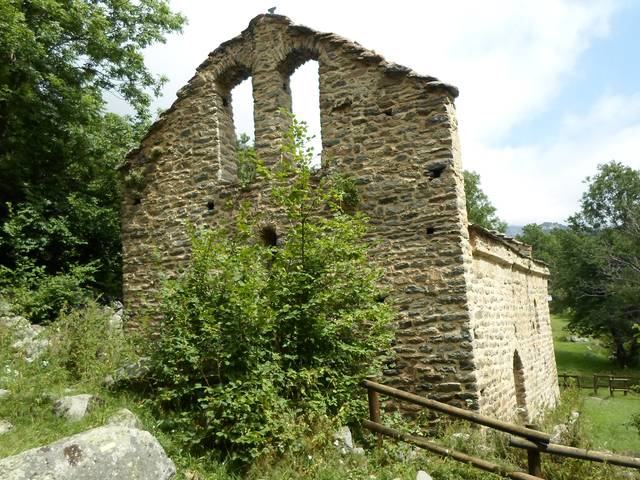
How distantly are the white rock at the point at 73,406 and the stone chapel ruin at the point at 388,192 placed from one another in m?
1.46

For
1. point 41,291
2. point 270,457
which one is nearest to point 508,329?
point 270,457

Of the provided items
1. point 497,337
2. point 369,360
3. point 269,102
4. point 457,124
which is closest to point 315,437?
point 369,360

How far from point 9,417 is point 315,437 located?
A: 3.27m

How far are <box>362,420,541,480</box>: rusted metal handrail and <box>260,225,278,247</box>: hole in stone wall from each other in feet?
11.2

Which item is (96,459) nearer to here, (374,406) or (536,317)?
(374,406)

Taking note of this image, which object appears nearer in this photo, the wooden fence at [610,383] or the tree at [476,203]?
the wooden fence at [610,383]

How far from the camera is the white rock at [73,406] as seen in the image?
5195 millimetres

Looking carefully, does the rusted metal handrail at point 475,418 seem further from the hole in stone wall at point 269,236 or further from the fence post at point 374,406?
the hole in stone wall at point 269,236

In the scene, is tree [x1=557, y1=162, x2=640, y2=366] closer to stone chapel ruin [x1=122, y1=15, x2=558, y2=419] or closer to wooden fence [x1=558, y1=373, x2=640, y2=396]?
wooden fence [x1=558, y1=373, x2=640, y2=396]

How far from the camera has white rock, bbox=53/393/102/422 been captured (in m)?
5.20

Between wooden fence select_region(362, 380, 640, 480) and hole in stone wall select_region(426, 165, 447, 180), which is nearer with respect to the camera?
wooden fence select_region(362, 380, 640, 480)

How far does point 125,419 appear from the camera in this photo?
5012 millimetres

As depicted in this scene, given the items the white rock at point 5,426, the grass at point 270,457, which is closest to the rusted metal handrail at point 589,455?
the grass at point 270,457

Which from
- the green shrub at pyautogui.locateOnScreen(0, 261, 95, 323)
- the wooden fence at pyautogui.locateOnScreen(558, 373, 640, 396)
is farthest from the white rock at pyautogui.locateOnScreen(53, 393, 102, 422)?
the wooden fence at pyautogui.locateOnScreen(558, 373, 640, 396)
